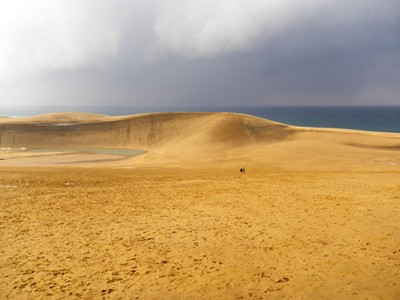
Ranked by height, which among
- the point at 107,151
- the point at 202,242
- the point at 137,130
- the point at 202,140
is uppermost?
the point at 137,130

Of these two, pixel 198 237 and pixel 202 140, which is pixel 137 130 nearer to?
pixel 202 140

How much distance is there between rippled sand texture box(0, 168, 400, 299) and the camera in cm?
733

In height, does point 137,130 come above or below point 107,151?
above

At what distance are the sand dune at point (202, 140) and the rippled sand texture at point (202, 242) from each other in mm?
15889

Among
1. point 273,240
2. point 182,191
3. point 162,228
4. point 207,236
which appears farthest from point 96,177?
point 273,240

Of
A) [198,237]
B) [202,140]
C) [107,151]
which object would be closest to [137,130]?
[107,151]

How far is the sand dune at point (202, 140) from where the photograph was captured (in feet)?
112

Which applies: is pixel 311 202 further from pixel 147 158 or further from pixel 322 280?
pixel 147 158

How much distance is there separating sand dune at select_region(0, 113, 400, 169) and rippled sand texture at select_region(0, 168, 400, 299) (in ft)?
52.1

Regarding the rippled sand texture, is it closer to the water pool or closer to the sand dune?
the sand dune

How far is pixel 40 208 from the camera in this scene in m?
13.5

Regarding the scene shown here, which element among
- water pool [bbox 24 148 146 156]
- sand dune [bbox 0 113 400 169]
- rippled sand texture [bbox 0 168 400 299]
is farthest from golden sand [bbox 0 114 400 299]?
water pool [bbox 24 148 146 156]

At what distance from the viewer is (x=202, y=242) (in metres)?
9.84

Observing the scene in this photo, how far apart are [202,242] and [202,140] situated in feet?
119
